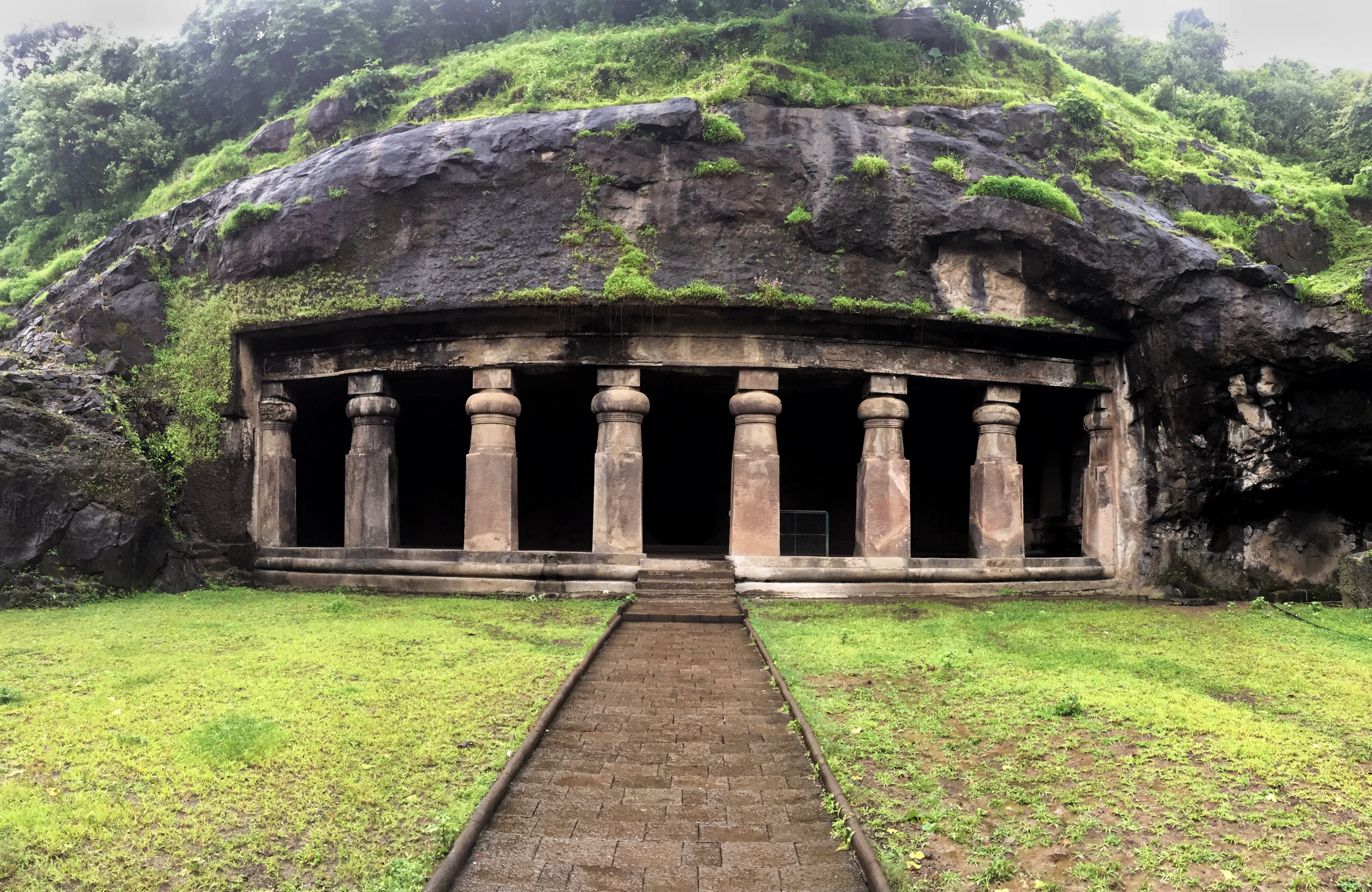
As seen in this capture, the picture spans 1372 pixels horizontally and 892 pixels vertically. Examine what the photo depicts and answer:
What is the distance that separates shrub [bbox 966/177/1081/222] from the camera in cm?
1155

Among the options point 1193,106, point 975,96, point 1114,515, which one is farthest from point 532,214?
point 1193,106

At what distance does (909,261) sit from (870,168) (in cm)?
151

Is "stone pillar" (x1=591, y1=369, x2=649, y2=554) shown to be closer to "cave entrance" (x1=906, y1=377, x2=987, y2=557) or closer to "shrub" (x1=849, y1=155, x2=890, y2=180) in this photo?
"shrub" (x1=849, y1=155, x2=890, y2=180)

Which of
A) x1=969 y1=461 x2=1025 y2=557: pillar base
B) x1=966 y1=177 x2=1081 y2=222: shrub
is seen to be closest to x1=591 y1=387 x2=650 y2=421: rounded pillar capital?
x1=969 y1=461 x2=1025 y2=557: pillar base

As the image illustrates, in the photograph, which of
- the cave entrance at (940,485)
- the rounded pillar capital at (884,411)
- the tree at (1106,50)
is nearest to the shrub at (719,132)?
the rounded pillar capital at (884,411)

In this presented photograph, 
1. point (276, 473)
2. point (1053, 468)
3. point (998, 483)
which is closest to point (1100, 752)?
point (998, 483)

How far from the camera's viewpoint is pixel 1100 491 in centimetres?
1247

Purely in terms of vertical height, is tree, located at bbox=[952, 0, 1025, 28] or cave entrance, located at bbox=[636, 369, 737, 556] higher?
tree, located at bbox=[952, 0, 1025, 28]

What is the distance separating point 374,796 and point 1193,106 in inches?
794

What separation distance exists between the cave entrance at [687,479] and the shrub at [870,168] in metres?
5.96

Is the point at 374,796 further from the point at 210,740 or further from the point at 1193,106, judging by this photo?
the point at 1193,106

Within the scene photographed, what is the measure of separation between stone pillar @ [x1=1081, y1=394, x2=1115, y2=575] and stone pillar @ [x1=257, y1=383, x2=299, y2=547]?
12.5 meters

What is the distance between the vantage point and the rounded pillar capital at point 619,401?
11375mm

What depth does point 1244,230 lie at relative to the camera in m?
12.1
